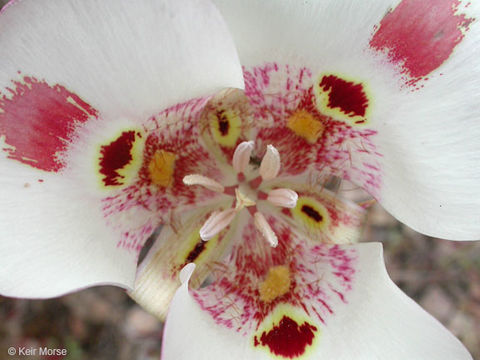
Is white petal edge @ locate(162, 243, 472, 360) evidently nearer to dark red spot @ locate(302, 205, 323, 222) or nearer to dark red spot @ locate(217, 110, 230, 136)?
dark red spot @ locate(302, 205, 323, 222)

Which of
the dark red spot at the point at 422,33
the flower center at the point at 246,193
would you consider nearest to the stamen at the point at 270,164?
the flower center at the point at 246,193

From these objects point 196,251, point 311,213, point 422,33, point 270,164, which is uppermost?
point 422,33

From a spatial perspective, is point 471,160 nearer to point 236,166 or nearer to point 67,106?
point 236,166
